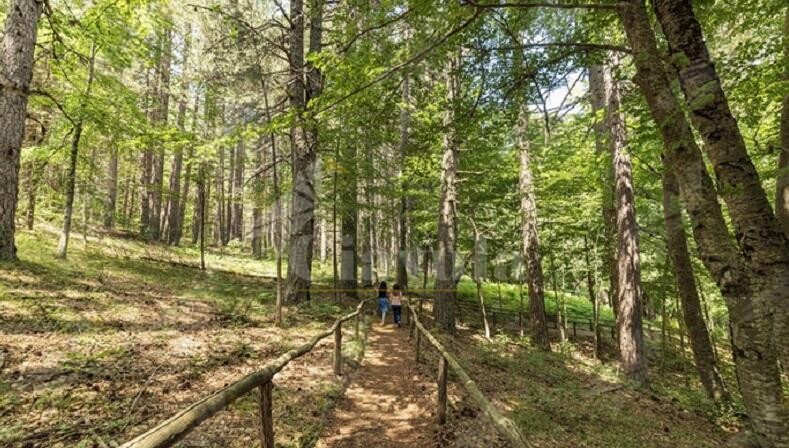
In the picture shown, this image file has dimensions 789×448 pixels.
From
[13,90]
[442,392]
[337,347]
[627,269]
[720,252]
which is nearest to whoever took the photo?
[720,252]

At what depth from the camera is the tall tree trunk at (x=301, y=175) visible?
12.1 metres

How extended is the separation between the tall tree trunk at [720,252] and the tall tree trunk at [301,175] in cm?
972

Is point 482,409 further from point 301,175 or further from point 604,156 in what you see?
point 604,156

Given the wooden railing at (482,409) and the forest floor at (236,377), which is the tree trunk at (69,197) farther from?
the wooden railing at (482,409)

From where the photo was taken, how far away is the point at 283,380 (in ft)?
21.4

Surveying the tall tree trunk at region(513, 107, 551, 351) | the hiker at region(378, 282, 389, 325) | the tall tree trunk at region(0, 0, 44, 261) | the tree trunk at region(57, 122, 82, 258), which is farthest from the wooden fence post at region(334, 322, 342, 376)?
the tree trunk at region(57, 122, 82, 258)

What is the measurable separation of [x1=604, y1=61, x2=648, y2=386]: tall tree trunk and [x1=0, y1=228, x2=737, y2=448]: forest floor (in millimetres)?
814

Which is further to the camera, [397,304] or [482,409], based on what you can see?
[397,304]

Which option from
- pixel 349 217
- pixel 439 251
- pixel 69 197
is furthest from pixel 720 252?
pixel 69 197

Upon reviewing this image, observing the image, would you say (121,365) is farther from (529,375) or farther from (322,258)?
(322,258)

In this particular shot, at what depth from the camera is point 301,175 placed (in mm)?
12203

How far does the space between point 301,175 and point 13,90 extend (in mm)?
6749

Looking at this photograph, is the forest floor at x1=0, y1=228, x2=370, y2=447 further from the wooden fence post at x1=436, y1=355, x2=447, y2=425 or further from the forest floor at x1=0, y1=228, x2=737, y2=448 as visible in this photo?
the wooden fence post at x1=436, y1=355, x2=447, y2=425

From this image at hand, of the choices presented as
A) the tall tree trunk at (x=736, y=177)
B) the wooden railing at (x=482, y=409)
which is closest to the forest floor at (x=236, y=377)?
the wooden railing at (x=482, y=409)
